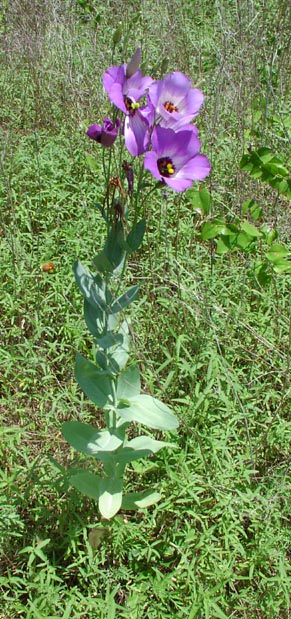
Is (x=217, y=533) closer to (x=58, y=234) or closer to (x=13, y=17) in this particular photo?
(x=58, y=234)

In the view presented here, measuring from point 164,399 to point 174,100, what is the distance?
3.31ft

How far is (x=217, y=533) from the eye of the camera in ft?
5.92

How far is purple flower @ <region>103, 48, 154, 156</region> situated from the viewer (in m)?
1.27

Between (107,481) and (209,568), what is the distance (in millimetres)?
364

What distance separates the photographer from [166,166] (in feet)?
4.35

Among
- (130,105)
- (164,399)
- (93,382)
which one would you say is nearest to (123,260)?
(93,382)

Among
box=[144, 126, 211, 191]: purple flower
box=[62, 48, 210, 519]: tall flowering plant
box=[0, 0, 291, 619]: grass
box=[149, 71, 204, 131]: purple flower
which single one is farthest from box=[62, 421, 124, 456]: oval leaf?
box=[149, 71, 204, 131]: purple flower

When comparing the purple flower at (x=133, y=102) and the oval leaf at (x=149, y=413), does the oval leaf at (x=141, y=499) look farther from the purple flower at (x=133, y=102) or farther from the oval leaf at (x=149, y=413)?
the purple flower at (x=133, y=102)

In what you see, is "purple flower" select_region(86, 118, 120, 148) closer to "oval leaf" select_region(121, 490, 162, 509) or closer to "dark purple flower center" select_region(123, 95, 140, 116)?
"dark purple flower center" select_region(123, 95, 140, 116)

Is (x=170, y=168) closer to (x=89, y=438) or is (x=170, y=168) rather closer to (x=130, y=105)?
(x=130, y=105)

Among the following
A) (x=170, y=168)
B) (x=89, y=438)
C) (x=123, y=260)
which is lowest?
(x=89, y=438)

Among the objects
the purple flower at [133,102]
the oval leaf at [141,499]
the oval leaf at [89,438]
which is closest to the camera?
the purple flower at [133,102]

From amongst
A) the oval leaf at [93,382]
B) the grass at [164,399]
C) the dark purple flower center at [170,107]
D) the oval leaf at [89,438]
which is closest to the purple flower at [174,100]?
the dark purple flower center at [170,107]

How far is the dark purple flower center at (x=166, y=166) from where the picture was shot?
1.30 m
